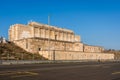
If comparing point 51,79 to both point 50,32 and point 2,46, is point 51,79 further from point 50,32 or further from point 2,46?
point 50,32

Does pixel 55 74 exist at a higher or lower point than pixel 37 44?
lower

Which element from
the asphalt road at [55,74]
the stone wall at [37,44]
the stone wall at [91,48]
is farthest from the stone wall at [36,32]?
the asphalt road at [55,74]

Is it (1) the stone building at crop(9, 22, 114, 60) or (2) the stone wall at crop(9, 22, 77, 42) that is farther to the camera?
(2) the stone wall at crop(9, 22, 77, 42)

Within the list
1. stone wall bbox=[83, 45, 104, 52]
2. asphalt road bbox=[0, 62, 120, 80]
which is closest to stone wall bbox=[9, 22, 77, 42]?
stone wall bbox=[83, 45, 104, 52]

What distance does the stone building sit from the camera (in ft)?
207

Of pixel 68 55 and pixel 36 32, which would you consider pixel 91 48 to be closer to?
pixel 68 55

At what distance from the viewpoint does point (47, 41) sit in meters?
70.6

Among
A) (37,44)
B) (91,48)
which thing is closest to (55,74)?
(37,44)

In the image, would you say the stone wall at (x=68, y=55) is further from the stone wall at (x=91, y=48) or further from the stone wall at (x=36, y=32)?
the stone wall at (x=36, y=32)

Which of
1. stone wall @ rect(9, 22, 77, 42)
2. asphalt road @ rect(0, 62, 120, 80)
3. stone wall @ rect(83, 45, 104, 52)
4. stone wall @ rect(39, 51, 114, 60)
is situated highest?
stone wall @ rect(9, 22, 77, 42)

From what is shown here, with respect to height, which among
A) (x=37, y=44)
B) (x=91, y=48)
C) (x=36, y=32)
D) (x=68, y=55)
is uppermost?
(x=36, y=32)

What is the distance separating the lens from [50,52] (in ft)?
196

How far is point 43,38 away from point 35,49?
703 cm

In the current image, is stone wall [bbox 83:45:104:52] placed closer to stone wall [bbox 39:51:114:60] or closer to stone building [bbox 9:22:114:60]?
stone building [bbox 9:22:114:60]
